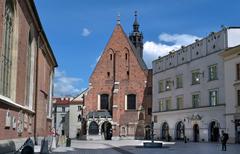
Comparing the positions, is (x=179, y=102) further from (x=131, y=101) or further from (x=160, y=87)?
(x=131, y=101)

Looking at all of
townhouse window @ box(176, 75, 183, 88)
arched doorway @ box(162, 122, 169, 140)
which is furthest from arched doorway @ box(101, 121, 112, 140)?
townhouse window @ box(176, 75, 183, 88)

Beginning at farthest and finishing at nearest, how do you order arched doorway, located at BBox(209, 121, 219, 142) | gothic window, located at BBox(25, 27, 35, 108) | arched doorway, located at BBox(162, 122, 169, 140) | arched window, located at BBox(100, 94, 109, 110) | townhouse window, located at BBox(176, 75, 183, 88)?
arched window, located at BBox(100, 94, 109, 110), arched doorway, located at BBox(162, 122, 169, 140), townhouse window, located at BBox(176, 75, 183, 88), arched doorway, located at BBox(209, 121, 219, 142), gothic window, located at BBox(25, 27, 35, 108)

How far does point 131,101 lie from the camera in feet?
260

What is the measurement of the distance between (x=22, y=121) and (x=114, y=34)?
5560cm

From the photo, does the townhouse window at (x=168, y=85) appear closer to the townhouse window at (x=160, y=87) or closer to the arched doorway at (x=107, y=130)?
the townhouse window at (x=160, y=87)

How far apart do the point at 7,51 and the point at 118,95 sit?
54.6m

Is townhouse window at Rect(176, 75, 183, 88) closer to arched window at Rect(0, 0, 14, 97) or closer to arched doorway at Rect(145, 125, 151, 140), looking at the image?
arched doorway at Rect(145, 125, 151, 140)

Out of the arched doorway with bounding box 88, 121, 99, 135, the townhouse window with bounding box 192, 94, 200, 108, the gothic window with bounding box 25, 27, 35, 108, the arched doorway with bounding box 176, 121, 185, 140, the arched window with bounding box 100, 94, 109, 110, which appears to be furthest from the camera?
the arched window with bounding box 100, 94, 109, 110

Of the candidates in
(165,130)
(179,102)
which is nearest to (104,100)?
(165,130)

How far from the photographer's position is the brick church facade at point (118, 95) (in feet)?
250

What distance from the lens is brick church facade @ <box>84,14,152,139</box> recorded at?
76.1 m

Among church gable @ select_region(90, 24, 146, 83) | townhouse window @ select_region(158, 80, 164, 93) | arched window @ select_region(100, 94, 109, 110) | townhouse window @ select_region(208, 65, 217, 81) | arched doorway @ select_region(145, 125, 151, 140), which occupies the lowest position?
arched doorway @ select_region(145, 125, 151, 140)

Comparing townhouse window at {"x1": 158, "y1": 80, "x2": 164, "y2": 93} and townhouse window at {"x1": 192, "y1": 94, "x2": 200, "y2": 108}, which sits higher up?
townhouse window at {"x1": 158, "y1": 80, "x2": 164, "y2": 93}

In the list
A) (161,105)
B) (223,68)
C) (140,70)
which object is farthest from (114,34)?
(223,68)
